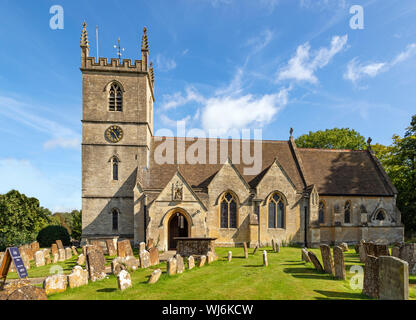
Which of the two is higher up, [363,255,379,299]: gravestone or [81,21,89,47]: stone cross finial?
[81,21,89,47]: stone cross finial

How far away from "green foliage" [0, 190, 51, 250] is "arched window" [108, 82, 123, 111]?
17.2 meters

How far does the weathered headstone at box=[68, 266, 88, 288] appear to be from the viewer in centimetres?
1009

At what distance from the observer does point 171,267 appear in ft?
39.4

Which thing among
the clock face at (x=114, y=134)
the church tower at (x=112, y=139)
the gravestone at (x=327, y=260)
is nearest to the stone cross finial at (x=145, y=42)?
the church tower at (x=112, y=139)

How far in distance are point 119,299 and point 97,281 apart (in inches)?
129

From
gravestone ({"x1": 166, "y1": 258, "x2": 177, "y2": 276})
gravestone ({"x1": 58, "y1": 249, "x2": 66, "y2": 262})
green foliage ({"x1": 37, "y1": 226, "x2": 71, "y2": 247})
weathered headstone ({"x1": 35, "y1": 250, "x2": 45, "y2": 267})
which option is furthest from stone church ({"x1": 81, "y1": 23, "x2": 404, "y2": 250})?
gravestone ({"x1": 166, "y1": 258, "x2": 177, "y2": 276})

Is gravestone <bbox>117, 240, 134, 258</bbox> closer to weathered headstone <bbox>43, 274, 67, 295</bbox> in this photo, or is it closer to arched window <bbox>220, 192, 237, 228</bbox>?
weathered headstone <bbox>43, 274, 67, 295</bbox>

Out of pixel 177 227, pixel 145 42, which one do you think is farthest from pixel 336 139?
pixel 145 42

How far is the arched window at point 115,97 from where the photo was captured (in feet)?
81.3

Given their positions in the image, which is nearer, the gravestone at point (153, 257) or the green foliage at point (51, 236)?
the gravestone at point (153, 257)

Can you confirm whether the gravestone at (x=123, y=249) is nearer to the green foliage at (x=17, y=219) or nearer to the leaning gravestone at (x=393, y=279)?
the leaning gravestone at (x=393, y=279)

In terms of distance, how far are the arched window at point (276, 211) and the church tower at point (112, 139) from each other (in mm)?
12628

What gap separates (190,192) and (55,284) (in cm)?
1312
